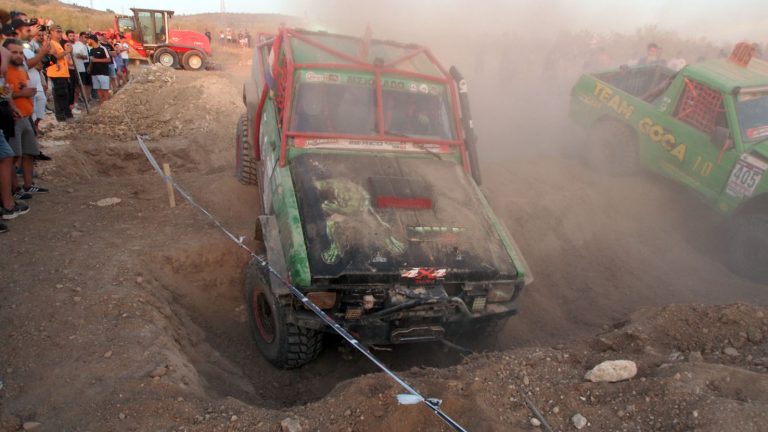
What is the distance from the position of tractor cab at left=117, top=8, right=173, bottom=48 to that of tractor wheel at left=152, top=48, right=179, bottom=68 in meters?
0.56

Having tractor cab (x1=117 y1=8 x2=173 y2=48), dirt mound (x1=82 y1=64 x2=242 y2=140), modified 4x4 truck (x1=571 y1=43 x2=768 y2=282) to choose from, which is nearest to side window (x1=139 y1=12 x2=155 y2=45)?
tractor cab (x1=117 y1=8 x2=173 y2=48)

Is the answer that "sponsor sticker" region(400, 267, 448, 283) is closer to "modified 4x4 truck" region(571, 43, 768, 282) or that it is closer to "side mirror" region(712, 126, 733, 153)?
"modified 4x4 truck" region(571, 43, 768, 282)

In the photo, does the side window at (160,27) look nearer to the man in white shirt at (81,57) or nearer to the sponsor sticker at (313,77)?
the man in white shirt at (81,57)

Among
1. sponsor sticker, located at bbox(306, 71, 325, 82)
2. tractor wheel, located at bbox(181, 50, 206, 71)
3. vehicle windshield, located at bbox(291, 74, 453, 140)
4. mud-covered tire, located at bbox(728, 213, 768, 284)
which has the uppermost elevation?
sponsor sticker, located at bbox(306, 71, 325, 82)

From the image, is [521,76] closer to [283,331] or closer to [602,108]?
[602,108]

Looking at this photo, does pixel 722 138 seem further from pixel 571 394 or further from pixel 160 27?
pixel 160 27

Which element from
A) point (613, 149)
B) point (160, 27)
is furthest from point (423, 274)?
point (160, 27)

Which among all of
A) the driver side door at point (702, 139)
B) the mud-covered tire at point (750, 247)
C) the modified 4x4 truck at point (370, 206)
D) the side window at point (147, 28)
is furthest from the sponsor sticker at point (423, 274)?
the side window at point (147, 28)

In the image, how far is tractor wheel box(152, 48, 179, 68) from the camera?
20594 mm

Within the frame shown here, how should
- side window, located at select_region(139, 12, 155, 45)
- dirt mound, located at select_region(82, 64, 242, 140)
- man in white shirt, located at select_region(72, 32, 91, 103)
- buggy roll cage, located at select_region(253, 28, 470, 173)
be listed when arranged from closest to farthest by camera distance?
1. buggy roll cage, located at select_region(253, 28, 470, 173)
2. dirt mound, located at select_region(82, 64, 242, 140)
3. man in white shirt, located at select_region(72, 32, 91, 103)
4. side window, located at select_region(139, 12, 155, 45)

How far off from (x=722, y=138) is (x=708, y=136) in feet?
1.25

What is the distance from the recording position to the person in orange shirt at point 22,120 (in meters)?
5.44

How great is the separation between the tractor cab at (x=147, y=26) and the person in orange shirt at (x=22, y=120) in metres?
17.0

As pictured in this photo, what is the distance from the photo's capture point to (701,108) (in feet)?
21.0
